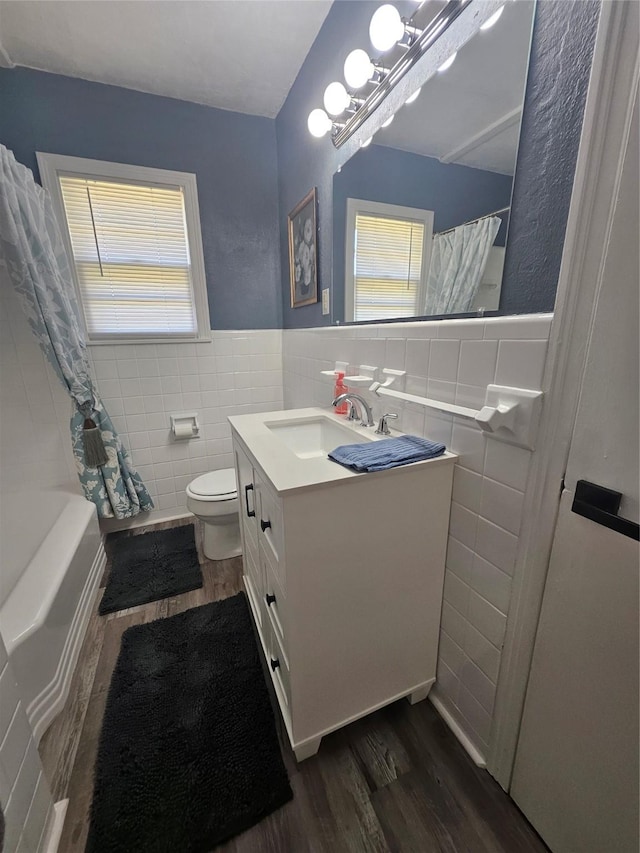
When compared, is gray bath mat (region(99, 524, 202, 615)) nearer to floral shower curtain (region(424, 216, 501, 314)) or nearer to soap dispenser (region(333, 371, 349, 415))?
soap dispenser (region(333, 371, 349, 415))

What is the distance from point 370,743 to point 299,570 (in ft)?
2.29

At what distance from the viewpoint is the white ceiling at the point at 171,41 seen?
136 centimetres

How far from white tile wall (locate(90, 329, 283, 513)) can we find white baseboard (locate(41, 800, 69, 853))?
5.08 ft

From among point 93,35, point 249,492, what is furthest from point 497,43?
point 93,35

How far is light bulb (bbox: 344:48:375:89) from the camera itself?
104 centimetres

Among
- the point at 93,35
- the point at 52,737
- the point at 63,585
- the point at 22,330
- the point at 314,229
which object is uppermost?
the point at 93,35

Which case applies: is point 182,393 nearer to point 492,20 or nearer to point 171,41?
point 171,41

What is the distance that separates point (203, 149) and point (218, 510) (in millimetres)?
2103

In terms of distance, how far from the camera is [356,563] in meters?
0.89

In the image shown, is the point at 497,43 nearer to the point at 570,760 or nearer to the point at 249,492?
the point at 249,492

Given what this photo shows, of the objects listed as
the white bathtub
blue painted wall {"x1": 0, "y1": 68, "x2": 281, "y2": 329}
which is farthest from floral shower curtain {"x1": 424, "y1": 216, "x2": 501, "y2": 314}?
the white bathtub

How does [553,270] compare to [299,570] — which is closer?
[553,270]

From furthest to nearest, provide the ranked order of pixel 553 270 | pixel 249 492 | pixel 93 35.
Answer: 1. pixel 93 35
2. pixel 249 492
3. pixel 553 270

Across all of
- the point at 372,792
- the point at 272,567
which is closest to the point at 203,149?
the point at 272,567
